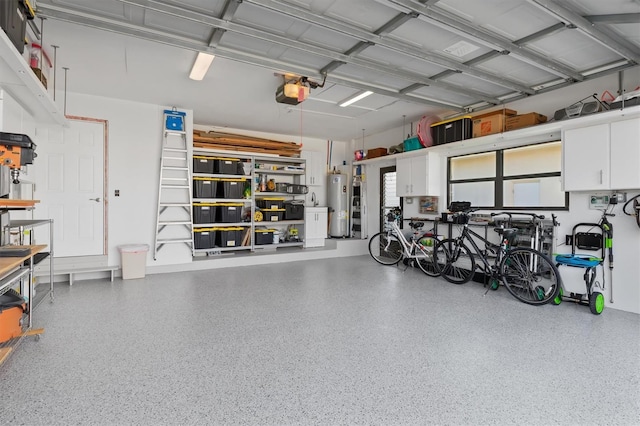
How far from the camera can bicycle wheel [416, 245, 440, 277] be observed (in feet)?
19.0

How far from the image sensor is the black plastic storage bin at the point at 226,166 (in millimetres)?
6684

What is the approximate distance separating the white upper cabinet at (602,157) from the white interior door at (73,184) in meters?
6.76

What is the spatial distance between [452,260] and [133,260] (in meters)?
5.09

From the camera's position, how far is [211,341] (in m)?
2.98

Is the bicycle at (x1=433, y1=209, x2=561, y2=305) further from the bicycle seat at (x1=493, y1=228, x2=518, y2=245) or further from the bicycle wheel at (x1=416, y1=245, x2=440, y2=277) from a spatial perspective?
the bicycle wheel at (x1=416, y1=245, x2=440, y2=277)

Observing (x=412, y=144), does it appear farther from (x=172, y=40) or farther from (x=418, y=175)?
(x=172, y=40)

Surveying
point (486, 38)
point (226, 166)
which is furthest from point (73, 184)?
point (486, 38)

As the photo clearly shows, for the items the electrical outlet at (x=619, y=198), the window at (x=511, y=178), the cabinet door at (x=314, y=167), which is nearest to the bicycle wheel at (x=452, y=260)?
the window at (x=511, y=178)

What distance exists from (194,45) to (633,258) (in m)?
5.36

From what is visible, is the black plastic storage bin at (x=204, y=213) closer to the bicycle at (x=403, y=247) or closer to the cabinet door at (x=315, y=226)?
the cabinet door at (x=315, y=226)

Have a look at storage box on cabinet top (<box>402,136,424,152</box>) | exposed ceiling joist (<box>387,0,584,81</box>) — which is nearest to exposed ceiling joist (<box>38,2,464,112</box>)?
exposed ceiling joist (<box>387,0,584,81</box>)

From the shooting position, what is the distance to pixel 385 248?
22.5ft

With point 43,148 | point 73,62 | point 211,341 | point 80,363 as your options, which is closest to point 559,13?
point 211,341

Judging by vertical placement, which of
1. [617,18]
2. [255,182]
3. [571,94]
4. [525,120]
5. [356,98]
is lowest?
[255,182]
